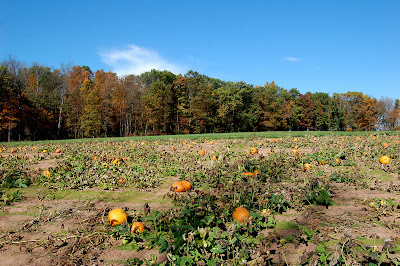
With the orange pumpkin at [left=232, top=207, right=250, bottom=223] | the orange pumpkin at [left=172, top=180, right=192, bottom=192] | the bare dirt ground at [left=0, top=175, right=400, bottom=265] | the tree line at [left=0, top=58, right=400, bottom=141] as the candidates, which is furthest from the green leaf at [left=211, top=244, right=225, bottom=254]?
the tree line at [left=0, top=58, right=400, bottom=141]

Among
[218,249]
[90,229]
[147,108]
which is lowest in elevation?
[90,229]

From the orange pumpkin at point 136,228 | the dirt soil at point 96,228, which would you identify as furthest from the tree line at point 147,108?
the orange pumpkin at point 136,228

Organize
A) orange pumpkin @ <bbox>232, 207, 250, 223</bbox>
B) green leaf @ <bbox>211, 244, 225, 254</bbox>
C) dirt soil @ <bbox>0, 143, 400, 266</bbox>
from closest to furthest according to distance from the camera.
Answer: green leaf @ <bbox>211, 244, 225, 254</bbox>, dirt soil @ <bbox>0, 143, 400, 266</bbox>, orange pumpkin @ <bbox>232, 207, 250, 223</bbox>

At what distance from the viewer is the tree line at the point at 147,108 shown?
39.2m

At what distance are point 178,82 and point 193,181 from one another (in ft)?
176

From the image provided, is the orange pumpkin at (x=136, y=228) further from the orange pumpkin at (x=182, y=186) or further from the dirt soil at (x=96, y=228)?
the orange pumpkin at (x=182, y=186)

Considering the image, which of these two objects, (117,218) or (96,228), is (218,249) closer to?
(117,218)

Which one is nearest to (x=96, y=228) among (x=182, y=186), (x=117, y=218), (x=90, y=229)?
(x=90, y=229)

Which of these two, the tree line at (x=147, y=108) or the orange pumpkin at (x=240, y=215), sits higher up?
the tree line at (x=147, y=108)

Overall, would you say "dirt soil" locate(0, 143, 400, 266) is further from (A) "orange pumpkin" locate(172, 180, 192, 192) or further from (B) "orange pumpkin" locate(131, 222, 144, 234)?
(A) "orange pumpkin" locate(172, 180, 192, 192)

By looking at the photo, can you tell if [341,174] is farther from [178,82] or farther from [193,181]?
[178,82]

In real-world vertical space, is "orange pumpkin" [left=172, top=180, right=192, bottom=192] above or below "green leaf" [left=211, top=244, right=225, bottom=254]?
above

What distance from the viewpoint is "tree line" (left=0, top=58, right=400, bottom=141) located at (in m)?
39.2

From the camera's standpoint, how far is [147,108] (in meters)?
47.7
